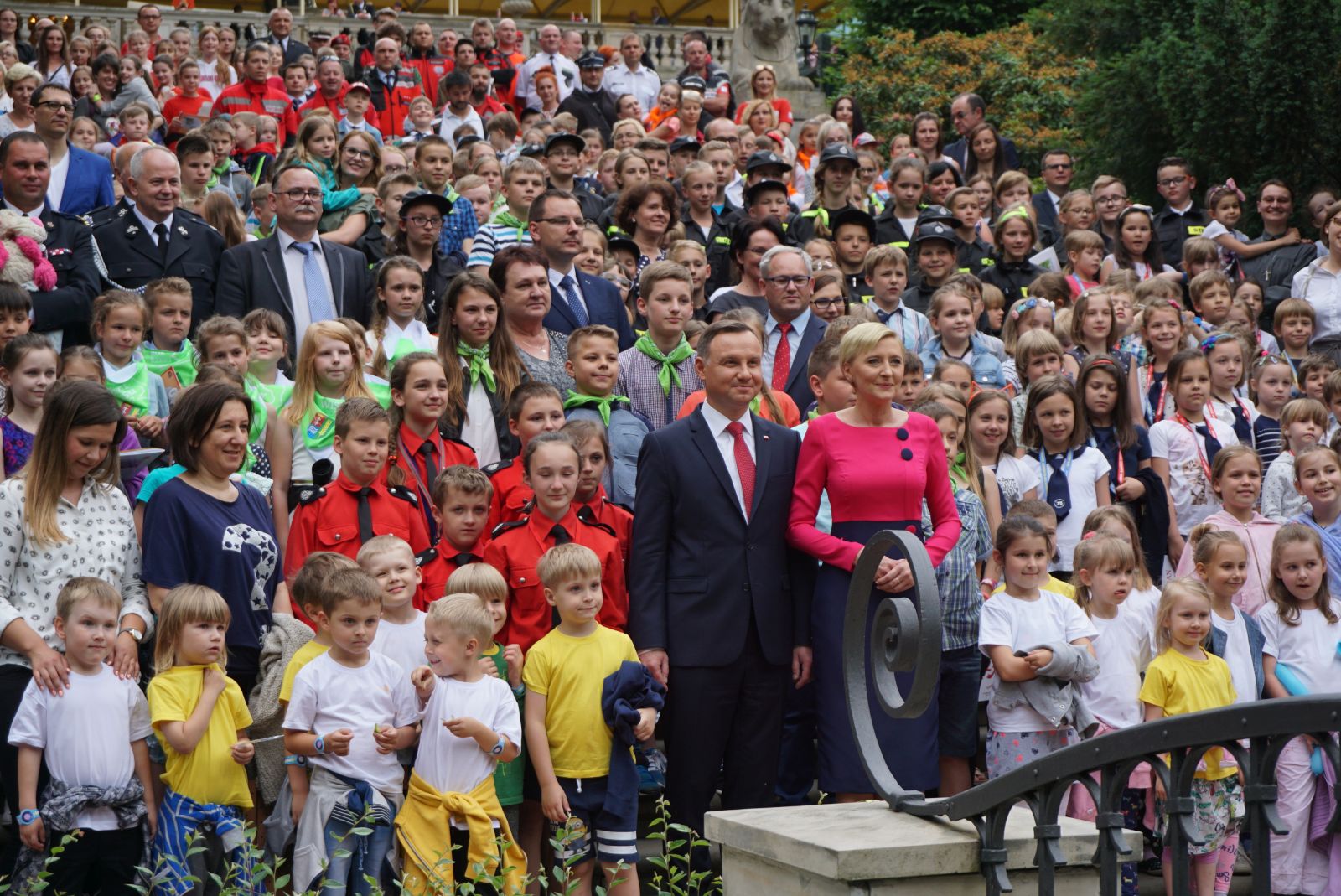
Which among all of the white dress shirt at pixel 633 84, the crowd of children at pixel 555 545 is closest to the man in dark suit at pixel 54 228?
the crowd of children at pixel 555 545

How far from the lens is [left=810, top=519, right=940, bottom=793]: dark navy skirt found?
223 inches

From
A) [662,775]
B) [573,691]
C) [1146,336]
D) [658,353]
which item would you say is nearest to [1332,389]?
[1146,336]

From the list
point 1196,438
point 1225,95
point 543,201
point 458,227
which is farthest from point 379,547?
point 1225,95

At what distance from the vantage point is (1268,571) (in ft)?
25.0

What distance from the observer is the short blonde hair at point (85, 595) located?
524cm

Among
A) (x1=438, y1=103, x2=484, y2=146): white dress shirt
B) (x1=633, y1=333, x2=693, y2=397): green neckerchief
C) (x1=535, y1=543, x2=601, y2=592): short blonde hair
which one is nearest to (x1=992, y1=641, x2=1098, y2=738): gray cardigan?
(x1=535, y1=543, x2=601, y2=592): short blonde hair

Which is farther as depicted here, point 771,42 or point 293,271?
point 771,42

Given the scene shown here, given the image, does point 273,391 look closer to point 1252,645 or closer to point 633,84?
point 1252,645

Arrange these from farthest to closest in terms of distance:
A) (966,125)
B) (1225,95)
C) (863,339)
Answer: (1225,95) < (966,125) < (863,339)

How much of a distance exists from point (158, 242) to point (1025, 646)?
5112 mm

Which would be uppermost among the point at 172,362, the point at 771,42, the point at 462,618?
the point at 771,42

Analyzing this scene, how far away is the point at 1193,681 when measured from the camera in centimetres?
636

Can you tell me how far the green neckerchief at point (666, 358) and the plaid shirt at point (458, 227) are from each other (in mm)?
2837

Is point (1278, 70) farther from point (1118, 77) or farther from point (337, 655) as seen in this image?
point (337, 655)
